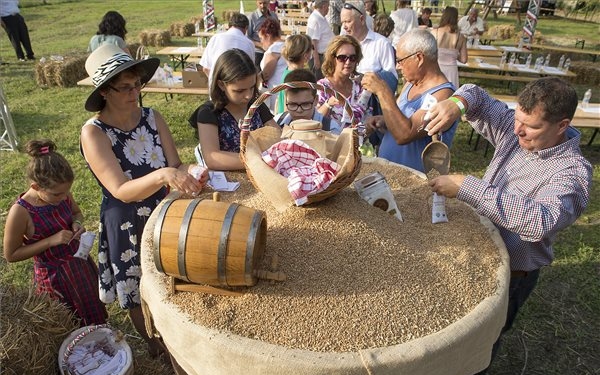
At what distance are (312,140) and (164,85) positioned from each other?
5.35m

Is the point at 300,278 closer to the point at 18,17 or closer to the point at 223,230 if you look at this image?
the point at 223,230

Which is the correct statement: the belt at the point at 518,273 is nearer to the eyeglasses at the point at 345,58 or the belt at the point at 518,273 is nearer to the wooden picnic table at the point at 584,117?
the eyeglasses at the point at 345,58

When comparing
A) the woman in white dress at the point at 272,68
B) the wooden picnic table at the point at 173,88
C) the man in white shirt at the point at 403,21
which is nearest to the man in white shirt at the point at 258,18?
the wooden picnic table at the point at 173,88

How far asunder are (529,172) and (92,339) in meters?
2.38

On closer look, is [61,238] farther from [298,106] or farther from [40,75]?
[40,75]

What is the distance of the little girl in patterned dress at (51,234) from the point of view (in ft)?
7.63

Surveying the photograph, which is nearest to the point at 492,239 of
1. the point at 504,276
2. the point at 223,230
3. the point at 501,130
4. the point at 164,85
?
the point at 504,276

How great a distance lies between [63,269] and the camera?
8.29 ft

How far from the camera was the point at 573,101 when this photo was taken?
1.71m

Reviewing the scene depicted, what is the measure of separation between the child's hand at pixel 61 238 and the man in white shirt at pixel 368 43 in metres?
3.43

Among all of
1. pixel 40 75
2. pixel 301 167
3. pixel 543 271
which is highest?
pixel 301 167

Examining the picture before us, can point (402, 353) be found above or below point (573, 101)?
below

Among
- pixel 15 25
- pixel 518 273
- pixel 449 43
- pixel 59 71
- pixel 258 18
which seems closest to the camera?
pixel 518 273

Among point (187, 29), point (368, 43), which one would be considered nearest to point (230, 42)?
point (368, 43)
